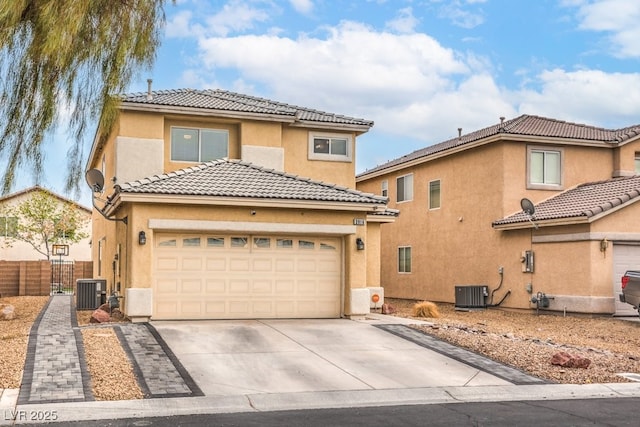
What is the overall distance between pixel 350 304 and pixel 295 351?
4.92 meters

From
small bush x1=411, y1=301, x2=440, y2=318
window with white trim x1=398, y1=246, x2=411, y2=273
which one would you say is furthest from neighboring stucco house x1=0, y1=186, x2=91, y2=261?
small bush x1=411, y1=301, x2=440, y2=318

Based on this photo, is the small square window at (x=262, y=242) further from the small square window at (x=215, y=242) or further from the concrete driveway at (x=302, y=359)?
the concrete driveway at (x=302, y=359)

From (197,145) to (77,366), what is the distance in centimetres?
1125

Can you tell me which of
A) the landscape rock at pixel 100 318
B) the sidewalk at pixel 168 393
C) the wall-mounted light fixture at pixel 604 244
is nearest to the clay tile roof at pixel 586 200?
the wall-mounted light fixture at pixel 604 244

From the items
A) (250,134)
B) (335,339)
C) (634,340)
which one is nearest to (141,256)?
(335,339)

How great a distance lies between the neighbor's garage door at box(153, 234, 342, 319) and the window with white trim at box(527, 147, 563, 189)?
954cm

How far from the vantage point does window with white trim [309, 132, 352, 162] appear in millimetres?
23781

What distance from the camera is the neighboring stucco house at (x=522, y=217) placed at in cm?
2200

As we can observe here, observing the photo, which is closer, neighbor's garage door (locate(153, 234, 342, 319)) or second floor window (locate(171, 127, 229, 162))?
neighbor's garage door (locate(153, 234, 342, 319))

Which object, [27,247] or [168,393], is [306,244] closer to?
[168,393]

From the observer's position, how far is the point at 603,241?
71.4ft

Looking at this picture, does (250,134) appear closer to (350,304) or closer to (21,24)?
(350,304)

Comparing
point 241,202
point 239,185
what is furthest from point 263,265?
point 239,185

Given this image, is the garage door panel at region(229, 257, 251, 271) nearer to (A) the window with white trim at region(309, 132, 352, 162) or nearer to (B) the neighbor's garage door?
(B) the neighbor's garage door
